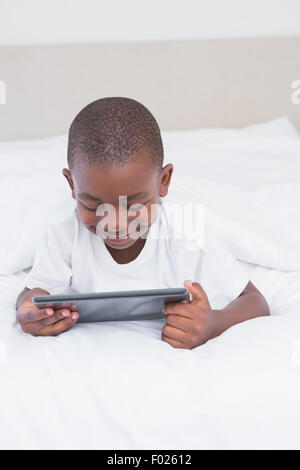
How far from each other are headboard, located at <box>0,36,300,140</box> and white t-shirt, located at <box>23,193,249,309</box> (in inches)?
41.0

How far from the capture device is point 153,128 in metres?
0.80

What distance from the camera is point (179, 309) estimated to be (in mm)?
823

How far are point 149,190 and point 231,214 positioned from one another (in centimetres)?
44

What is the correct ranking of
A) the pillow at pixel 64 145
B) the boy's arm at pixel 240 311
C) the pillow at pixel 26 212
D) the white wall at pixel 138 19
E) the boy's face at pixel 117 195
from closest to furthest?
the boy's face at pixel 117 195
the boy's arm at pixel 240 311
the pillow at pixel 26 212
the pillow at pixel 64 145
the white wall at pixel 138 19

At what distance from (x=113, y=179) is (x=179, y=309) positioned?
237 millimetres

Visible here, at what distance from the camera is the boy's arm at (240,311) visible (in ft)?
2.83

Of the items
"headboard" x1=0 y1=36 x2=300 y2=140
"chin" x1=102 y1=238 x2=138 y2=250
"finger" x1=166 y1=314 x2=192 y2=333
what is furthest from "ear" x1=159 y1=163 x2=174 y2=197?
"headboard" x1=0 y1=36 x2=300 y2=140

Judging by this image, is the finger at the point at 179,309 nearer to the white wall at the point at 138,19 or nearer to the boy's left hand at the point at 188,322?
the boy's left hand at the point at 188,322

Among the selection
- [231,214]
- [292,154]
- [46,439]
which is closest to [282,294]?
[231,214]

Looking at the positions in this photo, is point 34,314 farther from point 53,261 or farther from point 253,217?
point 253,217

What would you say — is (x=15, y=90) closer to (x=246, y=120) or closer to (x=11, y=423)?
(x=246, y=120)

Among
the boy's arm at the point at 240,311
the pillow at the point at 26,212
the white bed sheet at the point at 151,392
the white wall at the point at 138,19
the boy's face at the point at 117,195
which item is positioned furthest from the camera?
the white wall at the point at 138,19

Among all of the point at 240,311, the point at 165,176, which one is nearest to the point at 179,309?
the point at 240,311

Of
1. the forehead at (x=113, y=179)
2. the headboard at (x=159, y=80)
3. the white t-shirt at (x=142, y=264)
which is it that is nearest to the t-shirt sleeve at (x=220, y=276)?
the white t-shirt at (x=142, y=264)
